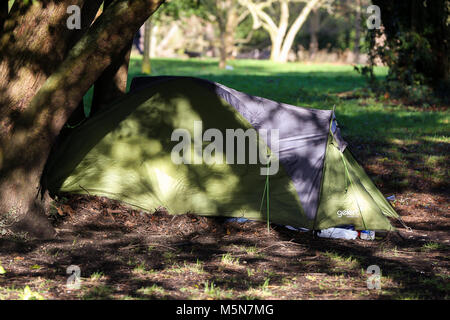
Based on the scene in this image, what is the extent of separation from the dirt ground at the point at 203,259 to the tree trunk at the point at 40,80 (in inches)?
27.6

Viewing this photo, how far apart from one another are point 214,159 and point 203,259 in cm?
164

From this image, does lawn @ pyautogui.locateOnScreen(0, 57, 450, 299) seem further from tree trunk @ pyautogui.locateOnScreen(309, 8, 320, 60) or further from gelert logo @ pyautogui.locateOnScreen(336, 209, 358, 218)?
tree trunk @ pyautogui.locateOnScreen(309, 8, 320, 60)

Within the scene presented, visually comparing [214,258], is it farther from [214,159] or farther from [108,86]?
[108,86]

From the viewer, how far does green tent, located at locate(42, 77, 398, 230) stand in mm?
7453

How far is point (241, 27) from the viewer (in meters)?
60.2

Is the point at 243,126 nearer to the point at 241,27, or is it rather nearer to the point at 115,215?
the point at 115,215

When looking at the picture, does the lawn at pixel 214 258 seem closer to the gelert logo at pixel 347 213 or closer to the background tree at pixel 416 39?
the gelert logo at pixel 347 213

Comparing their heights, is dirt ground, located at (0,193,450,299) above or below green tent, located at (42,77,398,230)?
below

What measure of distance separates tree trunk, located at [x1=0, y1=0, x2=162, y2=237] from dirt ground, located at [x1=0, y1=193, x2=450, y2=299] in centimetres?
70

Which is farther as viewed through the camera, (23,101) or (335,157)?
(335,157)

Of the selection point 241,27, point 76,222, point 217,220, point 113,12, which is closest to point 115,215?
point 76,222

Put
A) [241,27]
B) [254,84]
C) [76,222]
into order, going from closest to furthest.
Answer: [76,222] < [254,84] < [241,27]

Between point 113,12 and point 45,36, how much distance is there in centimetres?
70

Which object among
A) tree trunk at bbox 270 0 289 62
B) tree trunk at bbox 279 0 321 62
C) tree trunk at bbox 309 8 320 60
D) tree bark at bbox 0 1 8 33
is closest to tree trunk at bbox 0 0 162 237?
tree bark at bbox 0 1 8 33
